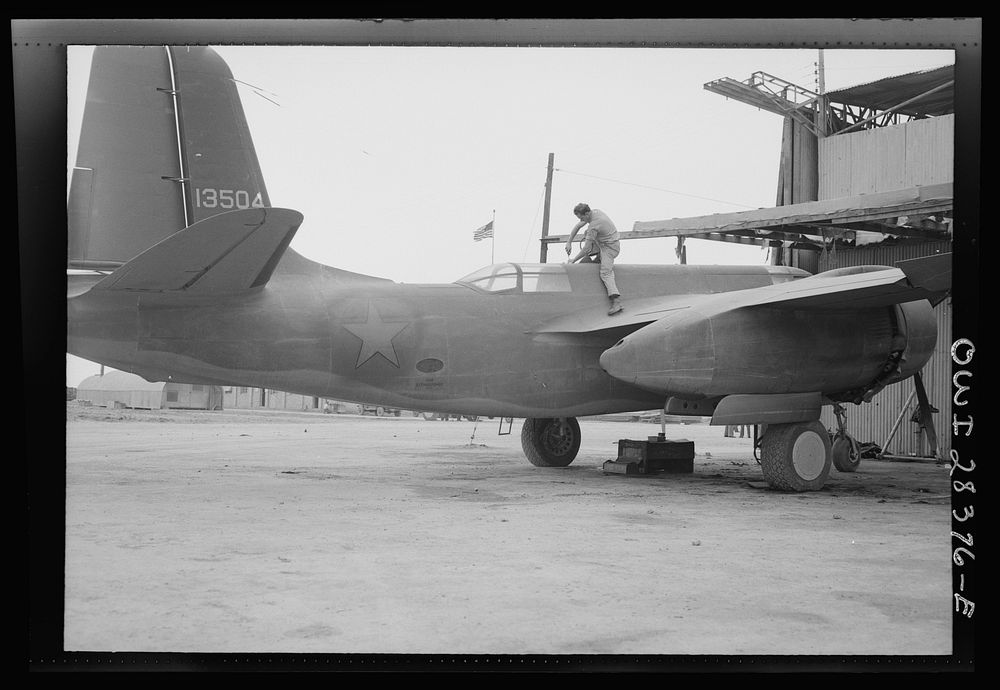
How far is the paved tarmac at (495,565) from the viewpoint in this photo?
4996 millimetres

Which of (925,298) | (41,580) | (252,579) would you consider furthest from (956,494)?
(925,298)

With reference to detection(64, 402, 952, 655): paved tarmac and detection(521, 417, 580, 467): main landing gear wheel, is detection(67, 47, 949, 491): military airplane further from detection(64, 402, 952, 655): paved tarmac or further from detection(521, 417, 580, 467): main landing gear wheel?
detection(521, 417, 580, 467): main landing gear wheel

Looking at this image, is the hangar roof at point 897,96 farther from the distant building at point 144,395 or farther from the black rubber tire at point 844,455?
the distant building at point 144,395

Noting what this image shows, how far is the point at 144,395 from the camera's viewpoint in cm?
4131

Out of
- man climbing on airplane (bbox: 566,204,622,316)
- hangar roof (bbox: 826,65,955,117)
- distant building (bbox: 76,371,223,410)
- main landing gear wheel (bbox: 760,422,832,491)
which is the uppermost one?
hangar roof (bbox: 826,65,955,117)

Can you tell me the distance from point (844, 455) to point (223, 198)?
35.4 feet

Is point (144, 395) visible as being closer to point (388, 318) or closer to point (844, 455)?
point (388, 318)

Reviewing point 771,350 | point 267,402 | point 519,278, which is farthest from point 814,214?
point 267,402

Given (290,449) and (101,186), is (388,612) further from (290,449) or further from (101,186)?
(290,449)

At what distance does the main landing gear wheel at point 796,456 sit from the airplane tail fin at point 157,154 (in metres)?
7.33

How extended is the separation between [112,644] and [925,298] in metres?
10.4

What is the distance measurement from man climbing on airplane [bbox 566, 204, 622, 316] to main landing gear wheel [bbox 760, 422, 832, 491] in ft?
9.62

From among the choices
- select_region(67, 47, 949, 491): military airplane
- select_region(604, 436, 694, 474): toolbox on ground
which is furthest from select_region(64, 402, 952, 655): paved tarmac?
select_region(67, 47, 949, 491): military airplane

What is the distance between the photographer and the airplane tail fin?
9906mm
